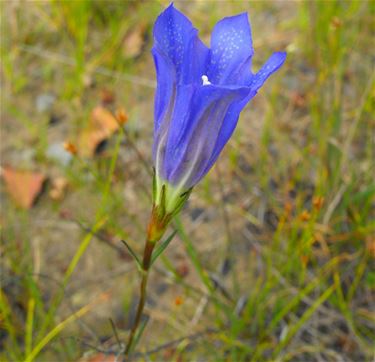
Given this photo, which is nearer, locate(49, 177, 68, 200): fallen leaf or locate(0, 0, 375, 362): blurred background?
locate(0, 0, 375, 362): blurred background

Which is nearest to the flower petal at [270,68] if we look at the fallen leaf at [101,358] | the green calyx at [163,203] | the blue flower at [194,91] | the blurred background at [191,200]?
the blue flower at [194,91]

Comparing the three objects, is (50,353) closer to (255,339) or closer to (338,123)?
(255,339)

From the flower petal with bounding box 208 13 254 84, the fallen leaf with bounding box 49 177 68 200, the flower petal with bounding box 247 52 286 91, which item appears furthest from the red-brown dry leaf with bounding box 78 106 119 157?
the flower petal with bounding box 247 52 286 91

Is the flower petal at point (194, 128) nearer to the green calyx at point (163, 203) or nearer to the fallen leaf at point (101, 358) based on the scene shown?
the green calyx at point (163, 203)

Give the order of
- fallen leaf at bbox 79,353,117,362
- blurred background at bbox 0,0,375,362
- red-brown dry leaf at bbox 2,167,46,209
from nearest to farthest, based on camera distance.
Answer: fallen leaf at bbox 79,353,117,362
blurred background at bbox 0,0,375,362
red-brown dry leaf at bbox 2,167,46,209

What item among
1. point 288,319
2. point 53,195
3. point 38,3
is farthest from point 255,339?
point 38,3

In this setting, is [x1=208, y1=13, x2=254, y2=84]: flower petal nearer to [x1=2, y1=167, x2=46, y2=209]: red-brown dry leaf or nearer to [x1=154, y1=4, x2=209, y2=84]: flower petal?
[x1=154, y1=4, x2=209, y2=84]: flower petal

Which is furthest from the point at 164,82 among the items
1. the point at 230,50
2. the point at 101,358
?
the point at 101,358
